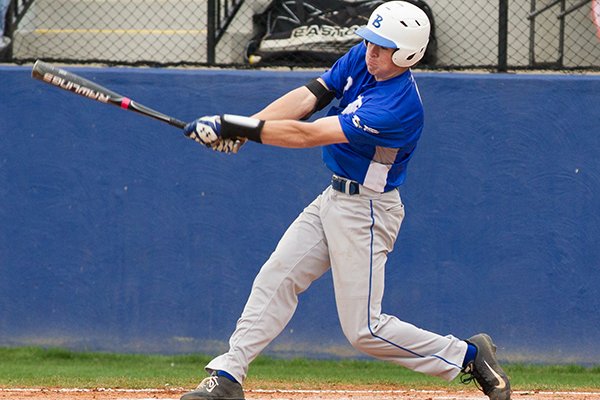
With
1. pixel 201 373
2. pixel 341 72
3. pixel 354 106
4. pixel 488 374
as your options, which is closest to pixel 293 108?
pixel 341 72

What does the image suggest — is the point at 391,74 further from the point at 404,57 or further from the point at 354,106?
the point at 354,106

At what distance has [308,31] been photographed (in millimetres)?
8984

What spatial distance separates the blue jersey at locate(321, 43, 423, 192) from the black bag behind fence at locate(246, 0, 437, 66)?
2896 mm

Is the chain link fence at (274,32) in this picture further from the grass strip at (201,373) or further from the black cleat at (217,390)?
the black cleat at (217,390)

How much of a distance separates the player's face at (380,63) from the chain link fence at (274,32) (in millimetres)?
2986

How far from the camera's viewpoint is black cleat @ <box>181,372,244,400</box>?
5355 millimetres

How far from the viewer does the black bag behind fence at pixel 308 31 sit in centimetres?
876

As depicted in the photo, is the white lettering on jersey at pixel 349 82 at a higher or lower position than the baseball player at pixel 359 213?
higher

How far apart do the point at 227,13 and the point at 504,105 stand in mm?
2398

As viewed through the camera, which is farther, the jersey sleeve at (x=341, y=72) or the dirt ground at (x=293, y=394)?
the dirt ground at (x=293, y=394)

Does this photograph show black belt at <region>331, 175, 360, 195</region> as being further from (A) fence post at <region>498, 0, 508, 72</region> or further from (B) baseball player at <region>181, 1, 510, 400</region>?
(A) fence post at <region>498, 0, 508, 72</region>

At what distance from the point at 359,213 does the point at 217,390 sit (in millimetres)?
1139

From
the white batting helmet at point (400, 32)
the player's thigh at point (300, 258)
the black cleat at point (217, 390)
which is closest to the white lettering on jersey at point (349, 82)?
the white batting helmet at point (400, 32)

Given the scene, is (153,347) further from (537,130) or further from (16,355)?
(537,130)
